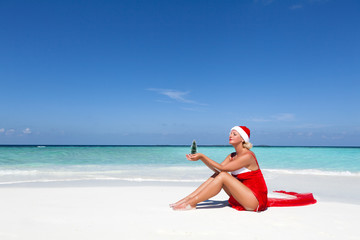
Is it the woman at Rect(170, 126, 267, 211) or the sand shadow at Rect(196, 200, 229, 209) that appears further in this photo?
the sand shadow at Rect(196, 200, 229, 209)

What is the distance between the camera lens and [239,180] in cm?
516

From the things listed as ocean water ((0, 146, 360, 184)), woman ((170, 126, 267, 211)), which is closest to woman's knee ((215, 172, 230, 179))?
woman ((170, 126, 267, 211))

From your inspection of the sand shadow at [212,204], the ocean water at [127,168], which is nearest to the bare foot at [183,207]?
the sand shadow at [212,204]

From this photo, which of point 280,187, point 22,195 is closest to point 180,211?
point 22,195

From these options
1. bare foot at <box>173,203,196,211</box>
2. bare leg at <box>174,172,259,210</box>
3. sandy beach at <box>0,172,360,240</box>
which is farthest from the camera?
bare foot at <box>173,203,196,211</box>

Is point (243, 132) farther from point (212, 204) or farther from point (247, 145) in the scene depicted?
point (212, 204)

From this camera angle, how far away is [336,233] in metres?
4.05

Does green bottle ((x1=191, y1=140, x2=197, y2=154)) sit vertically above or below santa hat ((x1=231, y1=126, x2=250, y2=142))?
below

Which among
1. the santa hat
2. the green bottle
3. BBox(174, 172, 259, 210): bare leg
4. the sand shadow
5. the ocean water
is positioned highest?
the santa hat

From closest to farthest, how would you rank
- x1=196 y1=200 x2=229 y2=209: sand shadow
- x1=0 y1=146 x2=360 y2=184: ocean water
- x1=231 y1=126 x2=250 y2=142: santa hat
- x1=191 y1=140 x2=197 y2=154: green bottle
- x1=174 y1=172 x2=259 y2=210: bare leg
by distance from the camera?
x1=174 y1=172 x2=259 y2=210: bare leg, x1=191 y1=140 x2=197 y2=154: green bottle, x1=231 y1=126 x2=250 y2=142: santa hat, x1=196 y1=200 x2=229 y2=209: sand shadow, x1=0 y1=146 x2=360 y2=184: ocean water

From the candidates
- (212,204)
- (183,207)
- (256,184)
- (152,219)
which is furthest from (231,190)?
(152,219)

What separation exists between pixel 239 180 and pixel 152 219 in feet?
5.38

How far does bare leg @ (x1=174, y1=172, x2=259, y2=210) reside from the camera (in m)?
4.82

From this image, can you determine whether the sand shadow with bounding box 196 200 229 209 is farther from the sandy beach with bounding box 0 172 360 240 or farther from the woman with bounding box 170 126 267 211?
the woman with bounding box 170 126 267 211
